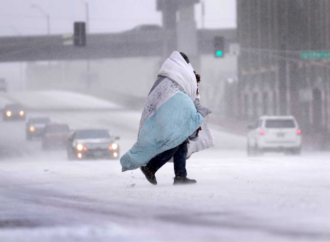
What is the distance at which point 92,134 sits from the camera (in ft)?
82.8

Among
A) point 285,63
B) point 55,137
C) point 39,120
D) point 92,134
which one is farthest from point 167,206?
point 39,120

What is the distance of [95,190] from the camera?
26.6ft

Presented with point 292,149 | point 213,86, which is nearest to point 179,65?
point 292,149

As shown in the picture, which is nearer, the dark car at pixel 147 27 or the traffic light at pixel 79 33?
the traffic light at pixel 79 33

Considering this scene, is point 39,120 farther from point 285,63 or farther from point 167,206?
point 167,206

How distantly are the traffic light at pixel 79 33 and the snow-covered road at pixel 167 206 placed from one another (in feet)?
84.5

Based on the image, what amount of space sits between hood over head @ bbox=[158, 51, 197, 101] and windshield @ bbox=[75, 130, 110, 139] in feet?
55.0

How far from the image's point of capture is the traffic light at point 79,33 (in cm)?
3672

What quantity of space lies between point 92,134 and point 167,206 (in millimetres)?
19243

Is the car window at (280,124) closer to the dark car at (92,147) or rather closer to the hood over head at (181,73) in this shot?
the dark car at (92,147)

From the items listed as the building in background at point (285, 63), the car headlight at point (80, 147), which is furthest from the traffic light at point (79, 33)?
the car headlight at point (80, 147)

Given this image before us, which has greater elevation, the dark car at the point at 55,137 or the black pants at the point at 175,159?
the black pants at the point at 175,159

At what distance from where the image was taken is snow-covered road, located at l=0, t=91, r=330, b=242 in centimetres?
474

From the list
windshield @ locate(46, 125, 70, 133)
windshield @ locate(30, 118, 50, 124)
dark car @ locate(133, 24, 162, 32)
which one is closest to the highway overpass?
dark car @ locate(133, 24, 162, 32)
